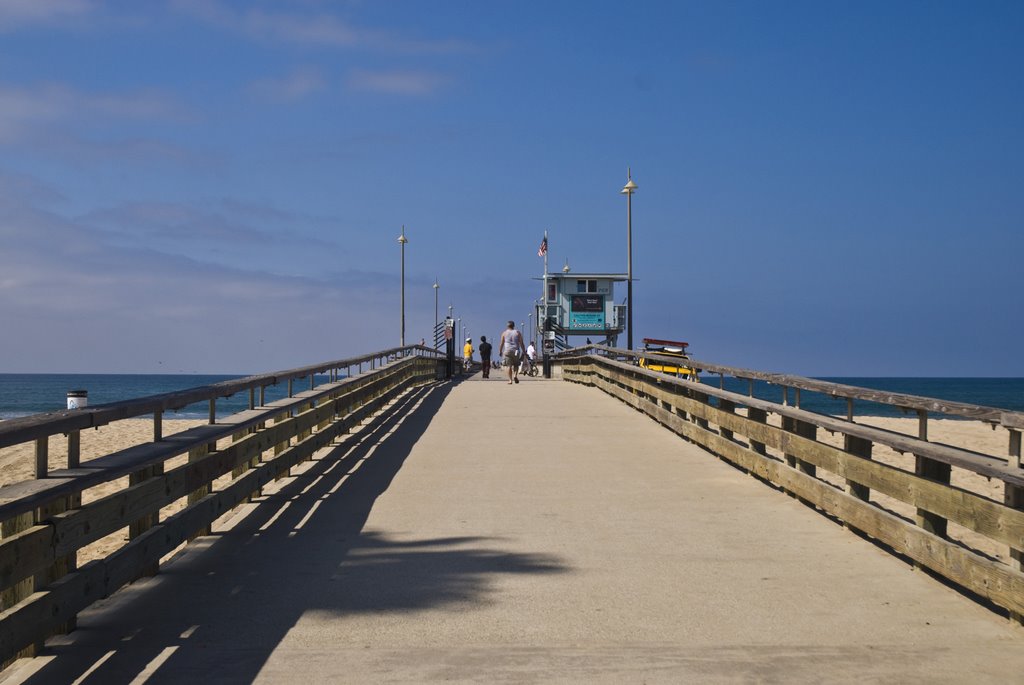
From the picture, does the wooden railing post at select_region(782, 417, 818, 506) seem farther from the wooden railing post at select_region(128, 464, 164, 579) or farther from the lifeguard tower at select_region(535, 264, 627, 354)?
the lifeguard tower at select_region(535, 264, 627, 354)

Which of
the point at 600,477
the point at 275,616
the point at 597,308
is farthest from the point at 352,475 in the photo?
the point at 597,308

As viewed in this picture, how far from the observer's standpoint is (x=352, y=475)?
1177 centimetres

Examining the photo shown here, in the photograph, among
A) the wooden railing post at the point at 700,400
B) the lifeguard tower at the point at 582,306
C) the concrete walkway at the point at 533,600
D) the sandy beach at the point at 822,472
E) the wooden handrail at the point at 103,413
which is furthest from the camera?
the lifeguard tower at the point at 582,306

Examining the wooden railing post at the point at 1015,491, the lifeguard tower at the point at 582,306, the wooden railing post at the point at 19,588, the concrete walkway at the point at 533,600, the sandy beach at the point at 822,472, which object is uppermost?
the lifeguard tower at the point at 582,306

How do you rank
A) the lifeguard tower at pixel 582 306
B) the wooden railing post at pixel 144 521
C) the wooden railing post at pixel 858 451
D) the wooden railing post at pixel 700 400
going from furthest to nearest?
the lifeguard tower at pixel 582 306 → the wooden railing post at pixel 700 400 → the wooden railing post at pixel 858 451 → the wooden railing post at pixel 144 521

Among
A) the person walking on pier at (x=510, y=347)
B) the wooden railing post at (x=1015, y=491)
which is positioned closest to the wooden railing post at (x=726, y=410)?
the wooden railing post at (x=1015, y=491)

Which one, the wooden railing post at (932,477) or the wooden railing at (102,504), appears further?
the wooden railing post at (932,477)

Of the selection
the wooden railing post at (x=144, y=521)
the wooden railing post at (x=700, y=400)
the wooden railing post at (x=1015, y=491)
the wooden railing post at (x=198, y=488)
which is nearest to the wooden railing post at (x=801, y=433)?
the wooden railing post at (x=1015, y=491)

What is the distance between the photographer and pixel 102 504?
18.4 ft

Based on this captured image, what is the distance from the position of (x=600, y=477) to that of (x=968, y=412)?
19.0 feet

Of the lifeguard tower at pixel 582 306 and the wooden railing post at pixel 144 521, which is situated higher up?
the lifeguard tower at pixel 582 306

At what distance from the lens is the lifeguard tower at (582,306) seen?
66188 millimetres

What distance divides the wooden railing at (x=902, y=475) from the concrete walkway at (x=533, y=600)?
21 centimetres

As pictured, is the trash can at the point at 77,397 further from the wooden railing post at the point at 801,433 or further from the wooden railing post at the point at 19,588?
the wooden railing post at the point at 19,588
